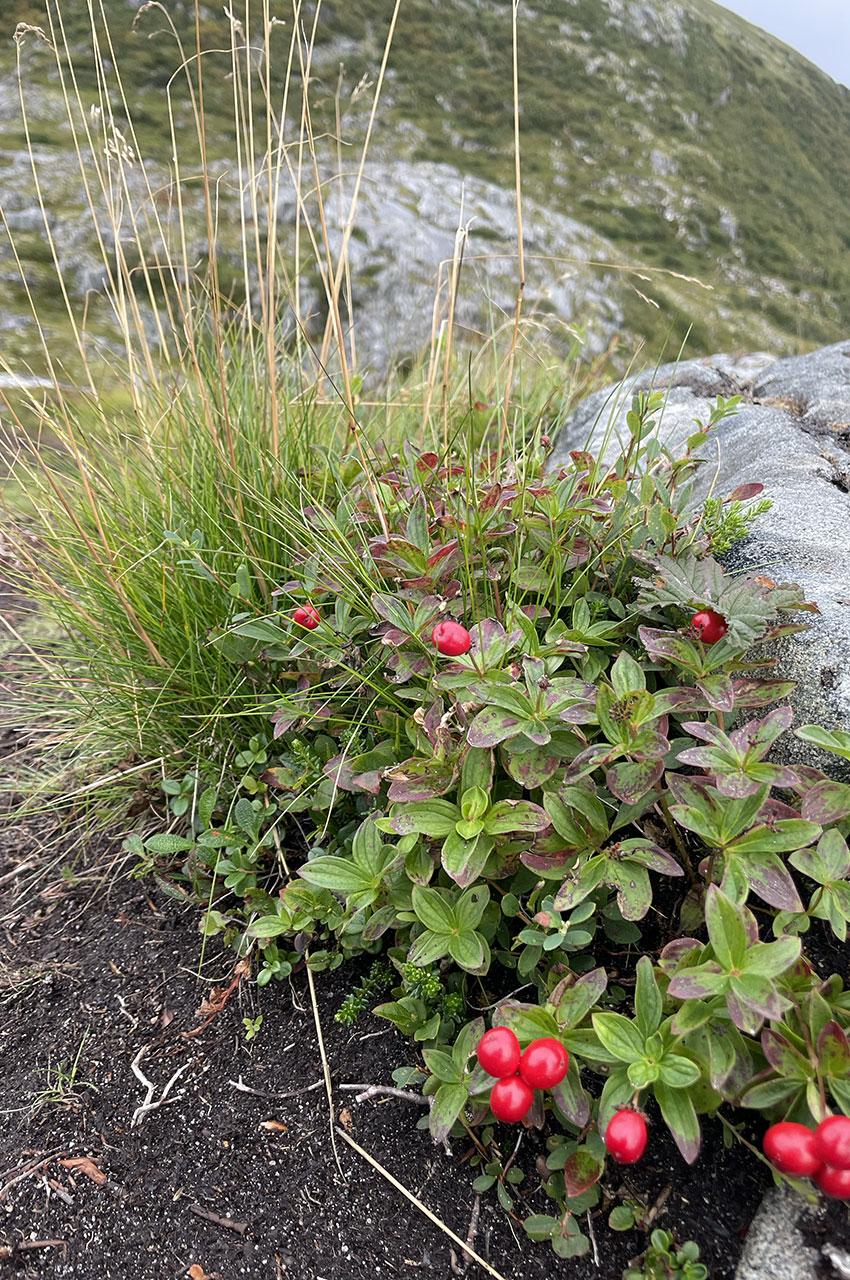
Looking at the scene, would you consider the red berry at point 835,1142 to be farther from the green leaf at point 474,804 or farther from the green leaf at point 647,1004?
the green leaf at point 474,804

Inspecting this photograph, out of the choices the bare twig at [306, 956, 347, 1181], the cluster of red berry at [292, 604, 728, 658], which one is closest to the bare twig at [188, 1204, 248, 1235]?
the bare twig at [306, 956, 347, 1181]

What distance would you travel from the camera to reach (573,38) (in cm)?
1416

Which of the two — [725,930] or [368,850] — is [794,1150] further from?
[368,850]

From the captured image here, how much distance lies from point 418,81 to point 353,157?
3262 mm

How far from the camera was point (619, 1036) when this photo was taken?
3.27 feet

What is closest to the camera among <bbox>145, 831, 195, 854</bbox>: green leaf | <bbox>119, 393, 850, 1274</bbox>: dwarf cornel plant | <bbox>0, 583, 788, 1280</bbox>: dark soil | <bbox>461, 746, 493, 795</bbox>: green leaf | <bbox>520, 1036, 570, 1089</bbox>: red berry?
<bbox>520, 1036, 570, 1089</bbox>: red berry

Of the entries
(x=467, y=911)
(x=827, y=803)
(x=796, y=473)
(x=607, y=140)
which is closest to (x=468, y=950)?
(x=467, y=911)

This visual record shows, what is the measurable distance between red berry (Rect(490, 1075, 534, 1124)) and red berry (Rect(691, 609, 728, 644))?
75cm

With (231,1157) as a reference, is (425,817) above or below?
above

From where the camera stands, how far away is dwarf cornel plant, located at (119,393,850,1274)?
101 centimetres

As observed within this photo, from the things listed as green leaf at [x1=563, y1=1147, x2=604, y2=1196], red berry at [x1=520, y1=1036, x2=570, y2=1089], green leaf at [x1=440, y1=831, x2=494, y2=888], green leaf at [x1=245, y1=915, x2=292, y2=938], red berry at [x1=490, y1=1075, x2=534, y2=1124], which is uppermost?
red berry at [x1=520, y1=1036, x2=570, y2=1089]

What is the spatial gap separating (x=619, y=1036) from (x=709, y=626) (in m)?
0.65

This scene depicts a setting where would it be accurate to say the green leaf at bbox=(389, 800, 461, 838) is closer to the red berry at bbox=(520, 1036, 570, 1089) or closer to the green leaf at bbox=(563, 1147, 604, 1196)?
the red berry at bbox=(520, 1036, 570, 1089)

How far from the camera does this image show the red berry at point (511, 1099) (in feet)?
3.00
